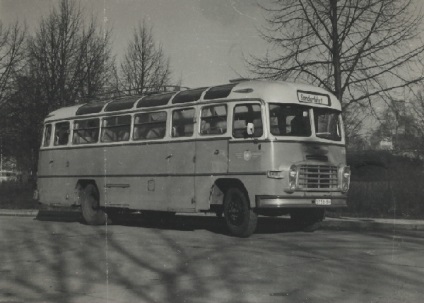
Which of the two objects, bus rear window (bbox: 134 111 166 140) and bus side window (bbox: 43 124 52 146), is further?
bus side window (bbox: 43 124 52 146)

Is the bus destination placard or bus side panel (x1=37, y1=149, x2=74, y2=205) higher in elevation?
the bus destination placard

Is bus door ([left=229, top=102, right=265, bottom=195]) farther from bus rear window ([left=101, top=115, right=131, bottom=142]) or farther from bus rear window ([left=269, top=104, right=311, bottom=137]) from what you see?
bus rear window ([left=101, top=115, right=131, bottom=142])

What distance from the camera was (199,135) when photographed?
13.2 m

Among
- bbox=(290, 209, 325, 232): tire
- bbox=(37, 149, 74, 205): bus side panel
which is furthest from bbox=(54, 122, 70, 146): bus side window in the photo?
bbox=(290, 209, 325, 232): tire

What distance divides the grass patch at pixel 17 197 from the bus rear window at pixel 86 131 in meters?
9.19

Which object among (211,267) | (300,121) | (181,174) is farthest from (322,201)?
(211,267)

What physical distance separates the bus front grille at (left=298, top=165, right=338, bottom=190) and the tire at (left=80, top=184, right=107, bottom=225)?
6.50 metres

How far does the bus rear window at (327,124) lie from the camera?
12.9m

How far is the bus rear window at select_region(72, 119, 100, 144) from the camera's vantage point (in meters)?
16.3

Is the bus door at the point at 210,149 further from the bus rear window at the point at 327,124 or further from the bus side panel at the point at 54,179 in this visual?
the bus side panel at the point at 54,179

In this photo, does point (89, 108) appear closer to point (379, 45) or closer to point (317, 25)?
point (317, 25)

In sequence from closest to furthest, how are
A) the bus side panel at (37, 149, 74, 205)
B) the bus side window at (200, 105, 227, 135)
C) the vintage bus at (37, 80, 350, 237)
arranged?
the vintage bus at (37, 80, 350, 237)
the bus side window at (200, 105, 227, 135)
the bus side panel at (37, 149, 74, 205)

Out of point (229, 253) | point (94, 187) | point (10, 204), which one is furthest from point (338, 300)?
point (10, 204)

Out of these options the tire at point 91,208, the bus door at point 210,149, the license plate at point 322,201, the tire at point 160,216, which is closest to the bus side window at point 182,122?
the bus door at point 210,149
